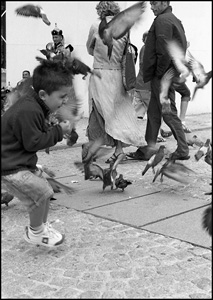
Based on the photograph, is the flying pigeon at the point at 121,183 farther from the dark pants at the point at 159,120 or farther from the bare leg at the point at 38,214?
the bare leg at the point at 38,214

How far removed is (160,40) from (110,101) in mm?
900

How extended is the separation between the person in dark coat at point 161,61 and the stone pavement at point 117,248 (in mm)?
783

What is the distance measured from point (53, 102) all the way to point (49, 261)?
1.00 meters

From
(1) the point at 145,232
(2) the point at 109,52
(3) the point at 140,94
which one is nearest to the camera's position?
(1) the point at 145,232

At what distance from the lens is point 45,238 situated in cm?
363

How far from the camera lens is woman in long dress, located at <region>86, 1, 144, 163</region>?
6.02 meters

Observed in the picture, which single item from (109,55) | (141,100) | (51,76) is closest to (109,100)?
(109,55)

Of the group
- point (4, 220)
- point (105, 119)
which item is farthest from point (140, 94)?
point (4, 220)

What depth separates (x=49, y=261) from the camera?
3.46 m

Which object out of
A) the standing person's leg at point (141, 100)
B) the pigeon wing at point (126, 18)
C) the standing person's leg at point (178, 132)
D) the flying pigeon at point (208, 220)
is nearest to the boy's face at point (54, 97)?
the pigeon wing at point (126, 18)

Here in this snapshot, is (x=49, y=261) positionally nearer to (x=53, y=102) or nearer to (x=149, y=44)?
(x=53, y=102)

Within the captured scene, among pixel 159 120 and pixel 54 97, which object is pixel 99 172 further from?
pixel 54 97

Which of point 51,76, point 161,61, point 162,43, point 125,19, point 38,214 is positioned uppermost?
point 125,19

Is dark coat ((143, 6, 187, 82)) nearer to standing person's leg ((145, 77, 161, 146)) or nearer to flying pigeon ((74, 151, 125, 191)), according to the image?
standing person's leg ((145, 77, 161, 146))
